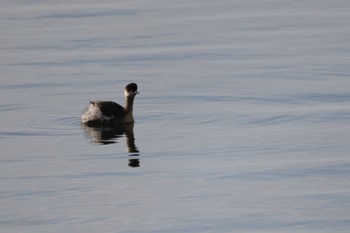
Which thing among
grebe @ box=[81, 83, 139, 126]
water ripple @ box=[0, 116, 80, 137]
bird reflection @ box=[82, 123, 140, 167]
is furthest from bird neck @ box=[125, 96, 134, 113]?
water ripple @ box=[0, 116, 80, 137]

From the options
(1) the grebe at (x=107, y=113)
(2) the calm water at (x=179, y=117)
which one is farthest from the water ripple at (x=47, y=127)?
(1) the grebe at (x=107, y=113)

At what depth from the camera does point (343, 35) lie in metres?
28.5

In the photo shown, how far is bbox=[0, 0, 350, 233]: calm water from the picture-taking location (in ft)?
48.8

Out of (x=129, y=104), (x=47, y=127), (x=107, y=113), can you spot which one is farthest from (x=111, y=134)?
(x=47, y=127)

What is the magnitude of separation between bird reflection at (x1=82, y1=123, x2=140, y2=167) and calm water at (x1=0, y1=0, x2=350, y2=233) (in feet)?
0.19

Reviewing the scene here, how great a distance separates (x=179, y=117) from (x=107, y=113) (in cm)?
119

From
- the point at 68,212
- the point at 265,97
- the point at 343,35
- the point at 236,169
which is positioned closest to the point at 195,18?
the point at 343,35

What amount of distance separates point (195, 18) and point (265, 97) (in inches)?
373

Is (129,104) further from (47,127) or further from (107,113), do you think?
(47,127)

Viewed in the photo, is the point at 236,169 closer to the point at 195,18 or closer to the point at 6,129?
the point at 6,129

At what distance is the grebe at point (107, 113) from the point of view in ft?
69.1

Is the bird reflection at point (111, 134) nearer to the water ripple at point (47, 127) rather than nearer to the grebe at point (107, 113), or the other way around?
the grebe at point (107, 113)

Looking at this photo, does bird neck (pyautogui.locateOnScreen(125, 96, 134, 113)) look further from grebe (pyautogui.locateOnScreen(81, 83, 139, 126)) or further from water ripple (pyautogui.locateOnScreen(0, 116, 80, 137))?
water ripple (pyautogui.locateOnScreen(0, 116, 80, 137))

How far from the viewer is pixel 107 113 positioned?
21.3 meters
